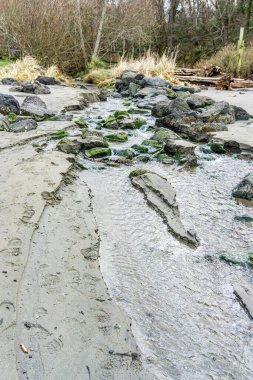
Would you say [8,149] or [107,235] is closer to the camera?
[107,235]

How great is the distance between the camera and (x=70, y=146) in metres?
4.54

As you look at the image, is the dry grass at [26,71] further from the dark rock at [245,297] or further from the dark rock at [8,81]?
the dark rock at [245,297]

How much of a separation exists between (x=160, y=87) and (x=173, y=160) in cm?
655

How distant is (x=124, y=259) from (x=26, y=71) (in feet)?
35.8

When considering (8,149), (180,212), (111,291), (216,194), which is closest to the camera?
(111,291)

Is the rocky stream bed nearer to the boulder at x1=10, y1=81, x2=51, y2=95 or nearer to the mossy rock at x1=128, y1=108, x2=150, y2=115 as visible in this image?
the mossy rock at x1=128, y1=108, x2=150, y2=115

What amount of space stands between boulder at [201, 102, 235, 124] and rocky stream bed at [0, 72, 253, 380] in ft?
3.92

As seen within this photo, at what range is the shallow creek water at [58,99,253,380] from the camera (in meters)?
1.73

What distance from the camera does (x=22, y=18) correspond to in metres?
14.5

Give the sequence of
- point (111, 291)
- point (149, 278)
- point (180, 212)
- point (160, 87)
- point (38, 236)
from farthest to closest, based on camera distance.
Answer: point (160, 87) → point (180, 212) → point (38, 236) → point (149, 278) → point (111, 291)

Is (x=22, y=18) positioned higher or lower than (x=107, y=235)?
higher

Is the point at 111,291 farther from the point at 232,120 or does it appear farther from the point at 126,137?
the point at 232,120

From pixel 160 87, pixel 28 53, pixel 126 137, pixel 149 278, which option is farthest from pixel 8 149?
pixel 28 53

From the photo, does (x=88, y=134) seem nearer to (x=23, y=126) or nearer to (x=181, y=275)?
(x=23, y=126)
